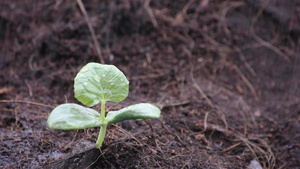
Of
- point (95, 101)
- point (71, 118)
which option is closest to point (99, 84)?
point (95, 101)

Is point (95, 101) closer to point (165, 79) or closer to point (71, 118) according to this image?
point (71, 118)

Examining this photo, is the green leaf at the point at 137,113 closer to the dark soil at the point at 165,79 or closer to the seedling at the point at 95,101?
the seedling at the point at 95,101

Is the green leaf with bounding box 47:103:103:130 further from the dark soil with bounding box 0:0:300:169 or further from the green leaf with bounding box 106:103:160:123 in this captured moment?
the dark soil with bounding box 0:0:300:169

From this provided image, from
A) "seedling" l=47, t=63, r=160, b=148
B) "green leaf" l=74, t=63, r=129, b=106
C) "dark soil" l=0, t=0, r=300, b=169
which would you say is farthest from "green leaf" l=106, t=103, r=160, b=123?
"dark soil" l=0, t=0, r=300, b=169

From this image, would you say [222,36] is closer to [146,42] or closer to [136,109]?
[146,42]

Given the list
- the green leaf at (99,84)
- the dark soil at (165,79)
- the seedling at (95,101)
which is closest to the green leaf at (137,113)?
the seedling at (95,101)

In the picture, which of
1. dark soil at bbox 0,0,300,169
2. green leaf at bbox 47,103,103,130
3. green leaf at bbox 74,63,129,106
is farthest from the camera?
dark soil at bbox 0,0,300,169

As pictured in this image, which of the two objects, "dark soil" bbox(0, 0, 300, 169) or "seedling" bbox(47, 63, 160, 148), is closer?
"seedling" bbox(47, 63, 160, 148)
